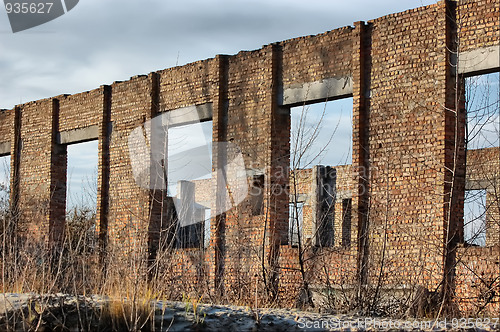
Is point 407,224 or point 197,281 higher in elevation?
point 407,224

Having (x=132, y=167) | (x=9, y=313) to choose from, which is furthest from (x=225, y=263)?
(x=9, y=313)

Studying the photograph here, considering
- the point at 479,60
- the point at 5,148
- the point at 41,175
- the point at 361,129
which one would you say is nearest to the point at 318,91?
the point at 361,129

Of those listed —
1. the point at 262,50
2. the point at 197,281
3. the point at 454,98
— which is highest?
the point at 262,50

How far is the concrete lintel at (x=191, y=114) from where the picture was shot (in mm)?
13969

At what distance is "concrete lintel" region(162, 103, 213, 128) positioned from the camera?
45.8 feet

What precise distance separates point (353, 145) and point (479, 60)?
244 cm

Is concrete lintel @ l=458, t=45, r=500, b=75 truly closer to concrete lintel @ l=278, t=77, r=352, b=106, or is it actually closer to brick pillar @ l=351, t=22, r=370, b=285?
brick pillar @ l=351, t=22, r=370, b=285

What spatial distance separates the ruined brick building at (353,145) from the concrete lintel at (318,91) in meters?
0.02

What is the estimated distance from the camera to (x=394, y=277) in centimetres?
1052

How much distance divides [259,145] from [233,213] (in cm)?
145

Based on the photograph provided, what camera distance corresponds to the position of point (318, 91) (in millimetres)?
12000

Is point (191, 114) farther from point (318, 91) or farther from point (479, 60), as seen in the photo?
point (479, 60)

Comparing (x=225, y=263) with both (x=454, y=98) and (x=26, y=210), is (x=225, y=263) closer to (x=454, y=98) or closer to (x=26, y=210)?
(x=454, y=98)

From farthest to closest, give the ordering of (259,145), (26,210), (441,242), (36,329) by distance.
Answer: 1. (26,210)
2. (259,145)
3. (441,242)
4. (36,329)
